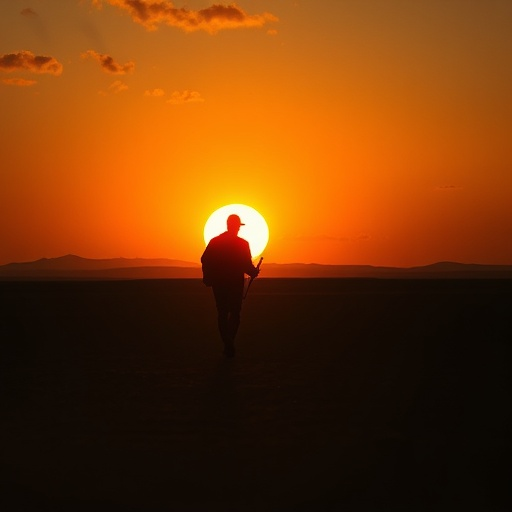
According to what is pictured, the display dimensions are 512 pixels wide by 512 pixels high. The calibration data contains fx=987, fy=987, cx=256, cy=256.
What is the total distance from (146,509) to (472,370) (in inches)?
284

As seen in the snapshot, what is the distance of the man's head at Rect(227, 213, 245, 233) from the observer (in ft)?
47.2

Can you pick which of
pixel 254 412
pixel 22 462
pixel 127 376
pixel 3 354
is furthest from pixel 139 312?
pixel 22 462

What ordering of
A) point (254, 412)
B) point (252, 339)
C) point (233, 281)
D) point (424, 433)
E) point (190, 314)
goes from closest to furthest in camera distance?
point (424, 433) < point (254, 412) < point (233, 281) < point (252, 339) < point (190, 314)

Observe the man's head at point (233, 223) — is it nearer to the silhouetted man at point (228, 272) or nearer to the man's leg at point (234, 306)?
the silhouetted man at point (228, 272)

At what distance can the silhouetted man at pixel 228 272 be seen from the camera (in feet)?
45.2

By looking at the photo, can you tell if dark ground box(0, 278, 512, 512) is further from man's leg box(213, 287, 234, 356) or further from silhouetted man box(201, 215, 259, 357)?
silhouetted man box(201, 215, 259, 357)

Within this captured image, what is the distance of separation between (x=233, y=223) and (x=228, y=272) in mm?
847

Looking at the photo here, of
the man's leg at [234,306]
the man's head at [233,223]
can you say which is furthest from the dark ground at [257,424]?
the man's head at [233,223]

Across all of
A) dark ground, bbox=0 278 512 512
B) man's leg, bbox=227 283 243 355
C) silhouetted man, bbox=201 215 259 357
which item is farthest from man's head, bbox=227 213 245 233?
dark ground, bbox=0 278 512 512

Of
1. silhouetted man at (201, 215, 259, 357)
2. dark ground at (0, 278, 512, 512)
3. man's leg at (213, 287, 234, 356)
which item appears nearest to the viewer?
dark ground at (0, 278, 512, 512)

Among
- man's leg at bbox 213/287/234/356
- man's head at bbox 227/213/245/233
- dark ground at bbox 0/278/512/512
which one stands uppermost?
man's head at bbox 227/213/245/233

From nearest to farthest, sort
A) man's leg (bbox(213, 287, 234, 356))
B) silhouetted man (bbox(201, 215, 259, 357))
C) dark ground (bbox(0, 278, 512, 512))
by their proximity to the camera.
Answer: dark ground (bbox(0, 278, 512, 512)) → man's leg (bbox(213, 287, 234, 356)) → silhouetted man (bbox(201, 215, 259, 357))

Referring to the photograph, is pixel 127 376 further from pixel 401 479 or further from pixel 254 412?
pixel 401 479

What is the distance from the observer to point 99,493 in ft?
18.9
